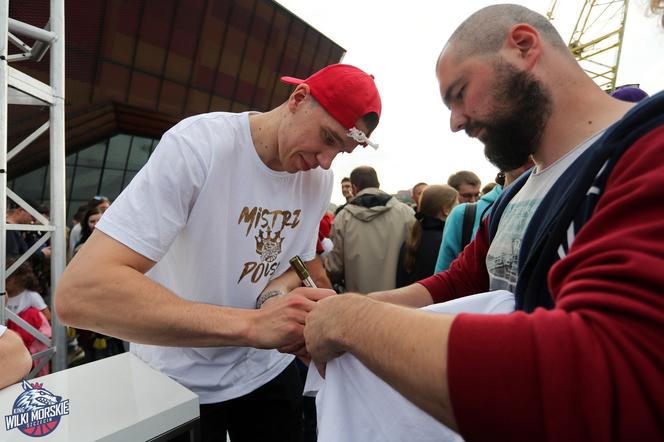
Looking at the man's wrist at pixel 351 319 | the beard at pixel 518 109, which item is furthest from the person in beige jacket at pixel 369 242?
the man's wrist at pixel 351 319

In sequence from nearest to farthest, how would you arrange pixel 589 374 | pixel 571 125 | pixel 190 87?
1. pixel 589 374
2. pixel 571 125
3. pixel 190 87

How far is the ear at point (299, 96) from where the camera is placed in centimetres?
172

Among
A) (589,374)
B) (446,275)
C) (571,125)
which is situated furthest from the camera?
(446,275)

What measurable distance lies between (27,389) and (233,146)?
1048mm

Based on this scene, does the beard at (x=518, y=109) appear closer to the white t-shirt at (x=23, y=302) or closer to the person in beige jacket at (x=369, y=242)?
Result: the person in beige jacket at (x=369, y=242)

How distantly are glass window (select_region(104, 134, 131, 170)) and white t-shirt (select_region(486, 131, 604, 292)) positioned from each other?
16343mm

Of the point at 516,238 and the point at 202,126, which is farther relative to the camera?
the point at 202,126

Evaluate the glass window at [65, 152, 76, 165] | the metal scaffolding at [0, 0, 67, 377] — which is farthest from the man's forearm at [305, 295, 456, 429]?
the glass window at [65, 152, 76, 165]

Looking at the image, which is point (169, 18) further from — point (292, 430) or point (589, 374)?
point (589, 374)

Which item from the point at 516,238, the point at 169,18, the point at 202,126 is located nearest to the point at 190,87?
the point at 169,18

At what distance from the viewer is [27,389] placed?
1.02 meters

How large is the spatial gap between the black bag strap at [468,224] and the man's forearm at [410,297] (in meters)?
1.16

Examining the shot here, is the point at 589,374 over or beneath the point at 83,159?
over

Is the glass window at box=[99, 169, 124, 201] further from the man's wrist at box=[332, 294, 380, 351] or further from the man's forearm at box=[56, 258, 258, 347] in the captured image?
the man's wrist at box=[332, 294, 380, 351]
